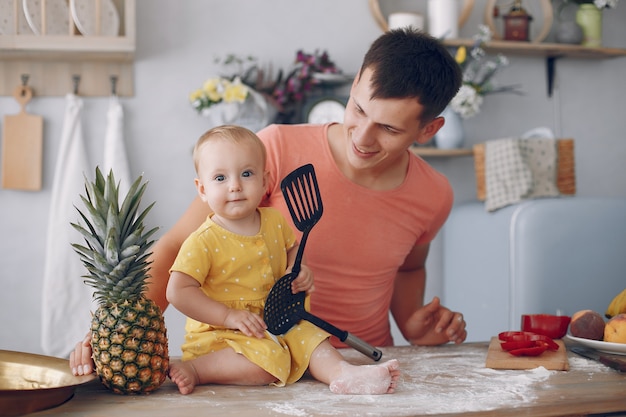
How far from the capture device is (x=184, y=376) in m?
1.10

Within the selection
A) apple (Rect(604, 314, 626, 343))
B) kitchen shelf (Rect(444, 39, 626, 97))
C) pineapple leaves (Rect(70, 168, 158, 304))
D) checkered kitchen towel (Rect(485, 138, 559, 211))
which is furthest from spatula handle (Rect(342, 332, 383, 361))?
kitchen shelf (Rect(444, 39, 626, 97))

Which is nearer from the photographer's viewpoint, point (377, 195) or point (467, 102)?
point (377, 195)

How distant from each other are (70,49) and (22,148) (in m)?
0.49

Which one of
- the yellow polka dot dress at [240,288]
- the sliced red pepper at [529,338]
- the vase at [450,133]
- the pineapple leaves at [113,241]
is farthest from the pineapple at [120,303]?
the vase at [450,133]

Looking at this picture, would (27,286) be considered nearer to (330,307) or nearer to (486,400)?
(330,307)

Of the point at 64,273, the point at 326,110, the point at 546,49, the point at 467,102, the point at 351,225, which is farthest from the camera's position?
the point at 546,49

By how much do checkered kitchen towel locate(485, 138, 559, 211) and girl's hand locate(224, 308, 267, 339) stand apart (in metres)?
2.08

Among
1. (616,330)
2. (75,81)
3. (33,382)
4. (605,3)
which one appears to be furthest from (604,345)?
(605,3)

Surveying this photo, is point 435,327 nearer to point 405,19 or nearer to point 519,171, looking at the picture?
point 519,171

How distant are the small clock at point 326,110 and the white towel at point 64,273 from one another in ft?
3.18

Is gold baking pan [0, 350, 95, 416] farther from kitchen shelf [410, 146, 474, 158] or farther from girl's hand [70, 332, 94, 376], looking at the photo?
kitchen shelf [410, 146, 474, 158]

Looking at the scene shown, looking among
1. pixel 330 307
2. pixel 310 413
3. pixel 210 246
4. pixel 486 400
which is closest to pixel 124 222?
pixel 210 246

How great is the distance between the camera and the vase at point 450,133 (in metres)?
3.24

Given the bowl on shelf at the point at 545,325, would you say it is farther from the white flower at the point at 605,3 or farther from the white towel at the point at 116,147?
the white flower at the point at 605,3
